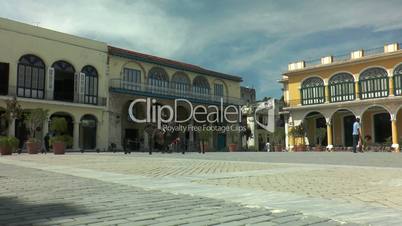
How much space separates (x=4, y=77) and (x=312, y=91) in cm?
3055

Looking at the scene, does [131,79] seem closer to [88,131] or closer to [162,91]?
[162,91]

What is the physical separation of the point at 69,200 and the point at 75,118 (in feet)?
107

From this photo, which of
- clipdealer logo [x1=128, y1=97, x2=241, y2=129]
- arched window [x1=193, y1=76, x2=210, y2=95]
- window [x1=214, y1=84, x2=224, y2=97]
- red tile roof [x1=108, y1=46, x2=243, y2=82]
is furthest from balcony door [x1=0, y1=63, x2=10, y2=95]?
window [x1=214, y1=84, x2=224, y2=97]

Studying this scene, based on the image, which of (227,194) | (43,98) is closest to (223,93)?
(43,98)

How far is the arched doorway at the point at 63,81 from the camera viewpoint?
121ft

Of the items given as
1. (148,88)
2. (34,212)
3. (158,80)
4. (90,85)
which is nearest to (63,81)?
(90,85)

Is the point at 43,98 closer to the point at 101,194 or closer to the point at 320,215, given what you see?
the point at 101,194

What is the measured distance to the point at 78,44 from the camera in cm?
3853

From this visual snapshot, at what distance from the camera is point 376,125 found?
4538cm

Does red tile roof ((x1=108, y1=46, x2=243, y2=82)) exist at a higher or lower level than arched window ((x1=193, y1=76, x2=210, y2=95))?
higher

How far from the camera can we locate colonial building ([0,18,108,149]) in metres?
33.8

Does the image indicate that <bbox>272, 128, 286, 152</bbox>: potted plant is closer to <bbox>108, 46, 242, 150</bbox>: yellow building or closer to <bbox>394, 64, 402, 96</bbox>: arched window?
<bbox>108, 46, 242, 150</bbox>: yellow building

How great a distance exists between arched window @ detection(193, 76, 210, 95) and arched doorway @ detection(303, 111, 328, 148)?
1150cm

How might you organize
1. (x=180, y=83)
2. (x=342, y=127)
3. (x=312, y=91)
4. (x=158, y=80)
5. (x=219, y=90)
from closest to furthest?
1. (x=158, y=80)
2. (x=180, y=83)
3. (x=342, y=127)
4. (x=312, y=91)
5. (x=219, y=90)
